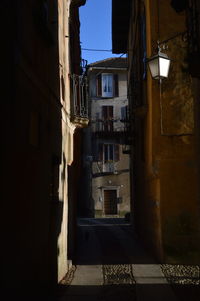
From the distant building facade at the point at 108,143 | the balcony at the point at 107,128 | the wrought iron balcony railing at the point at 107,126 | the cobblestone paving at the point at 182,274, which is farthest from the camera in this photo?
the wrought iron balcony railing at the point at 107,126

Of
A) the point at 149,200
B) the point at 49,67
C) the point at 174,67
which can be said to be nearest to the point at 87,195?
the point at 149,200

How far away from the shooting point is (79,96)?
40.0ft

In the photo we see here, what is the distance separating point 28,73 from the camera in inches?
269

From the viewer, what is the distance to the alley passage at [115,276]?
313 inches

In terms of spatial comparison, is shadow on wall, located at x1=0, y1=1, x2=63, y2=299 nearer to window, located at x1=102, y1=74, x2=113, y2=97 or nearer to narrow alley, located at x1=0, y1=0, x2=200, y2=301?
narrow alley, located at x1=0, y1=0, x2=200, y2=301

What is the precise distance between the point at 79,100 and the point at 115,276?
17.7 feet

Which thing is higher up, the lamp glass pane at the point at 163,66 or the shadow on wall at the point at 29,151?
the lamp glass pane at the point at 163,66

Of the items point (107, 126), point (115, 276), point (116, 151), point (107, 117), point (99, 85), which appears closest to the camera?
point (115, 276)

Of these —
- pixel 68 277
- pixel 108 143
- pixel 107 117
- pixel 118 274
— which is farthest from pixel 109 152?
pixel 68 277

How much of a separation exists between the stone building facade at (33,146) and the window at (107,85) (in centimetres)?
2678

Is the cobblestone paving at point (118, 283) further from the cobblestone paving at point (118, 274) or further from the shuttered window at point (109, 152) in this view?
the shuttered window at point (109, 152)

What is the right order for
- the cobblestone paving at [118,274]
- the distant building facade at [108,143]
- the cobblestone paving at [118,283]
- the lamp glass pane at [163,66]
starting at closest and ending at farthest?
the cobblestone paving at [118,283]
the lamp glass pane at [163,66]
the cobblestone paving at [118,274]
the distant building facade at [108,143]

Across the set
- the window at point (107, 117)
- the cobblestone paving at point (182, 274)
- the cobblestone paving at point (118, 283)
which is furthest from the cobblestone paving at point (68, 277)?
the window at point (107, 117)

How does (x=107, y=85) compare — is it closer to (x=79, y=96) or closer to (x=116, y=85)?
(x=116, y=85)
